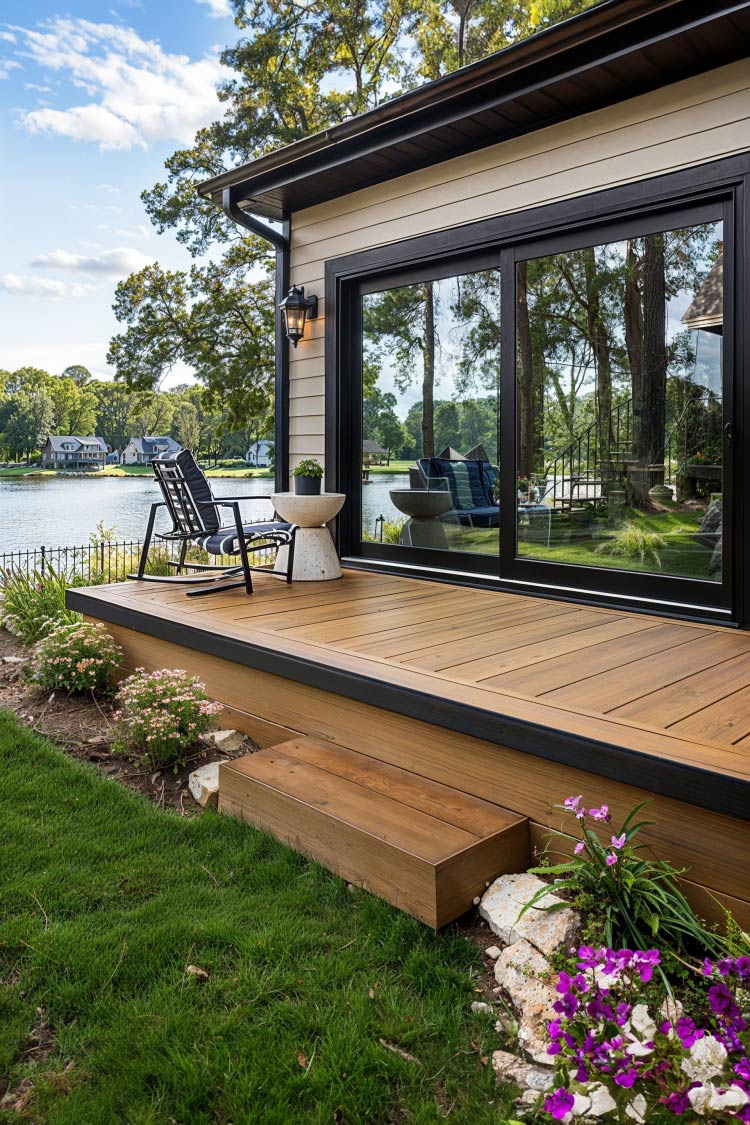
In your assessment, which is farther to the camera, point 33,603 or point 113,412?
point 113,412

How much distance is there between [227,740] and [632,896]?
182cm

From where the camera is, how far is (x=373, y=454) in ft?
16.8

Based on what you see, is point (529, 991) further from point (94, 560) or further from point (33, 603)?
point (94, 560)

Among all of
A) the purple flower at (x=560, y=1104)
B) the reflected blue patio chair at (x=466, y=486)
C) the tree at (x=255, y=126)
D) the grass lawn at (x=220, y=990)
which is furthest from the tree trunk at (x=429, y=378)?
the tree at (x=255, y=126)

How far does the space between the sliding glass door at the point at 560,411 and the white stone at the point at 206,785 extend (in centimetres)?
212

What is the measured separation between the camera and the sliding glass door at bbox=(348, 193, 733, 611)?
3.50 m

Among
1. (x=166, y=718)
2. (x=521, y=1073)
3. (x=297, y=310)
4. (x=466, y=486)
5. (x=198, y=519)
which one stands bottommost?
(x=521, y=1073)

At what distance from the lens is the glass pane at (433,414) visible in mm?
4395

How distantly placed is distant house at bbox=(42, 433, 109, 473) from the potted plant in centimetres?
555

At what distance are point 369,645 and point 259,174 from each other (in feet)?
11.3

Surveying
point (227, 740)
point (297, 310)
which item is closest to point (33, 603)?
point (297, 310)

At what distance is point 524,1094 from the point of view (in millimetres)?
1430

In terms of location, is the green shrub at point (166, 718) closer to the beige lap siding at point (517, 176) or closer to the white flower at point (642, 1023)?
the white flower at point (642, 1023)

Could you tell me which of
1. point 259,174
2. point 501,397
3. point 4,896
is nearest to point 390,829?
point 4,896
